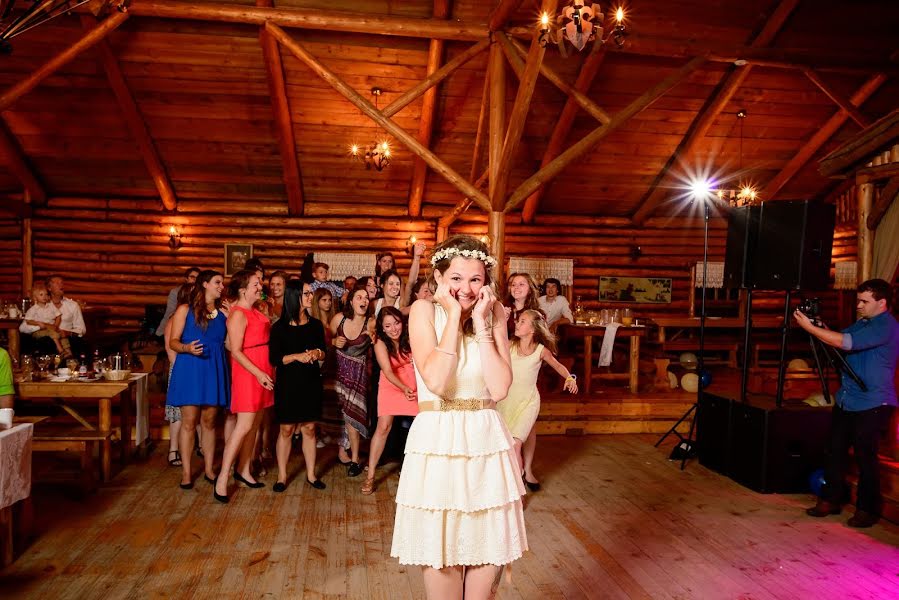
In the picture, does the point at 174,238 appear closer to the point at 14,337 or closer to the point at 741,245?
the point at 14,337

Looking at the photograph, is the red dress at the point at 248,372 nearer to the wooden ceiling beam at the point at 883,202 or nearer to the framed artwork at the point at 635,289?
the wooden ceiling beam at the point at 883,202

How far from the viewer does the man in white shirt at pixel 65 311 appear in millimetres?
9148

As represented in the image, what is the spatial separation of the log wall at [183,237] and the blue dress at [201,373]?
298 inches

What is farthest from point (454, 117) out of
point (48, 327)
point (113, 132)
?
point (48, 327)

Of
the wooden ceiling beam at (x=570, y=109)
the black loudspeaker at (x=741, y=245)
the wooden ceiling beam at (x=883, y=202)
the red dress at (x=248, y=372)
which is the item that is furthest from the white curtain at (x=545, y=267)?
the red dress at (x=248, y=372)

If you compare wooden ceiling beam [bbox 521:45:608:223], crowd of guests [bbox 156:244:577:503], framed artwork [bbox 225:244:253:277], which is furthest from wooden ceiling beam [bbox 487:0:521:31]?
framed artwork [bbox 225:244:253:277]

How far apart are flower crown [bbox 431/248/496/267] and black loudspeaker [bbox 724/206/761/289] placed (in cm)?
443

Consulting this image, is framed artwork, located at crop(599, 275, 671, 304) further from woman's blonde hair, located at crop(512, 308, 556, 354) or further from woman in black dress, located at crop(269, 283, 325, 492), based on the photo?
woman in black dress, located at crop(269, 283, 325, 492)

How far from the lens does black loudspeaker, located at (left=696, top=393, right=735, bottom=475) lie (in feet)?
21.9

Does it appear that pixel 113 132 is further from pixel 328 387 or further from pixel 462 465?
pixel 462 465

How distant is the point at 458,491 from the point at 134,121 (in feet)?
33.7

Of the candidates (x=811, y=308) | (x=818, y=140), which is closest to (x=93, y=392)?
(x=811, y=308)

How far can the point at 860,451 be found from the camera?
5.38 metres

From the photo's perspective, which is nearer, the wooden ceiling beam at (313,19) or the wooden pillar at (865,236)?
the wooden pillar at (865,236)
